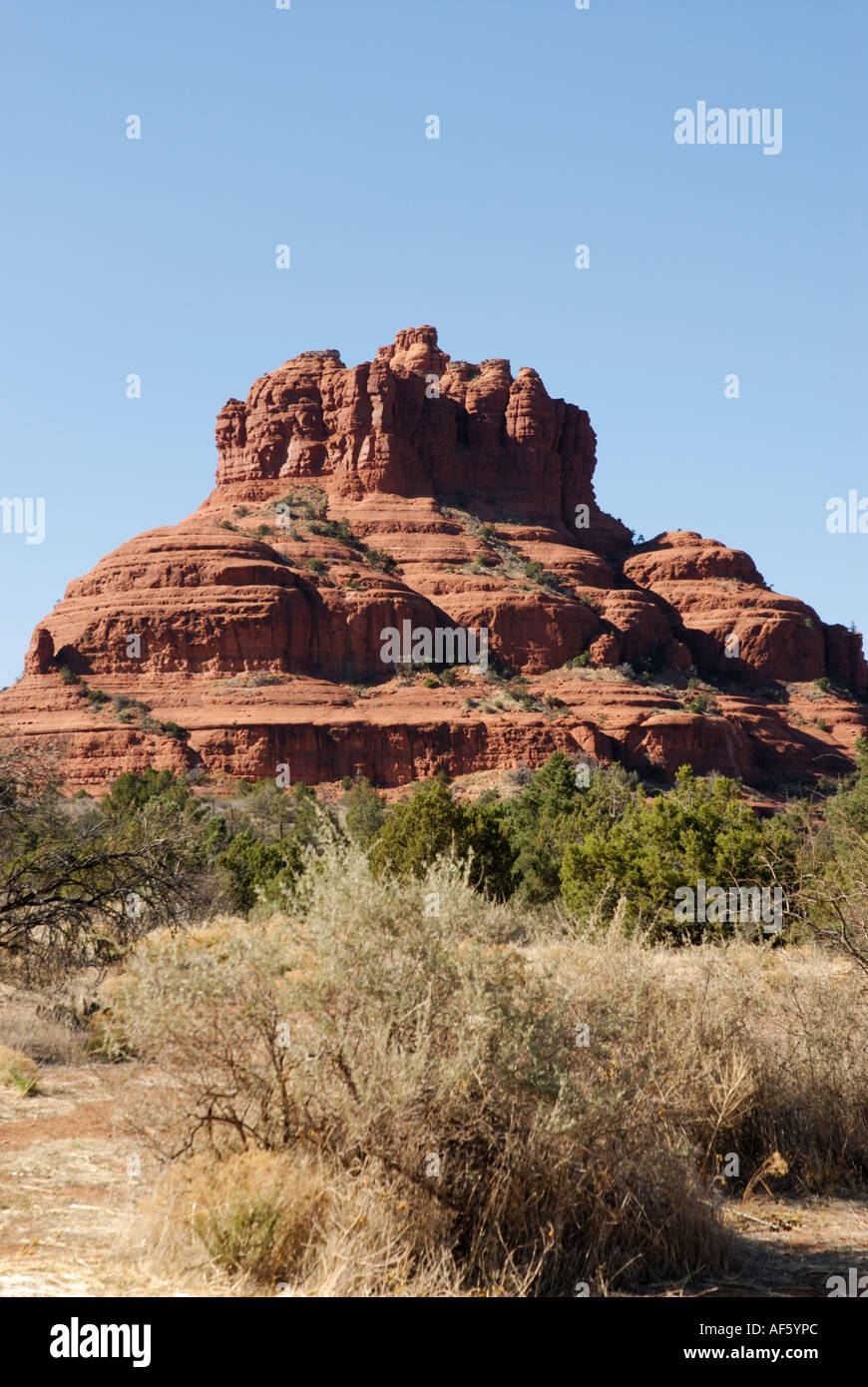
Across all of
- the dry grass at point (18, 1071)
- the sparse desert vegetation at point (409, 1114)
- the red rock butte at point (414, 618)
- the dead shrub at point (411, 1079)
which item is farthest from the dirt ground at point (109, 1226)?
the red rock butte at point (414, 618)

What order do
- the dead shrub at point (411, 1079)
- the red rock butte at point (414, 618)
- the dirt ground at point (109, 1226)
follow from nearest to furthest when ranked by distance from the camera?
the dirt ground at point (109, 1226)
the dead shrub at point (411, 1079)
the red rock butte at point (414, 618)

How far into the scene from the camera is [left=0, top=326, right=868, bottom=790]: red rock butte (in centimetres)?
7962

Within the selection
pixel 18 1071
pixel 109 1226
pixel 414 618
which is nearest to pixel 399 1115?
pixel 109 1226

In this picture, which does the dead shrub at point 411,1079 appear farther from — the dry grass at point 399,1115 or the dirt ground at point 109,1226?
the dirt ground at point 109,1226

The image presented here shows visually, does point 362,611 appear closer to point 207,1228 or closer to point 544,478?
point 544,478

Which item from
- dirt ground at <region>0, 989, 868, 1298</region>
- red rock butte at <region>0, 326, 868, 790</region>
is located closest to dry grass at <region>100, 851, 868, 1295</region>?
dirt ground at <region>0, 989, 868, 1298</region>

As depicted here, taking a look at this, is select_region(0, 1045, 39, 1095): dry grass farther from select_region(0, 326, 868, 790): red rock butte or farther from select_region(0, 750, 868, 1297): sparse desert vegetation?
select_region(0, 326, 868, 790): red rock butte

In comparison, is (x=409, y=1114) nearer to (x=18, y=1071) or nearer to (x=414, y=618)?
(x=18, y=1071)

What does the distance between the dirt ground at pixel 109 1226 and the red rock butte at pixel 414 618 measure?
67157 mm

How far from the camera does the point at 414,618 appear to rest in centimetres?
8975

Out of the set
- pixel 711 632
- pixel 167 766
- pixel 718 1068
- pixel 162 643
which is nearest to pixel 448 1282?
pixel 718 1068

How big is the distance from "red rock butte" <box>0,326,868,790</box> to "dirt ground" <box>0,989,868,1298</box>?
220ft

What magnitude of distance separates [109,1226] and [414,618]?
3277 inches

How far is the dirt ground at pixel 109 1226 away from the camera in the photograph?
6.11m
